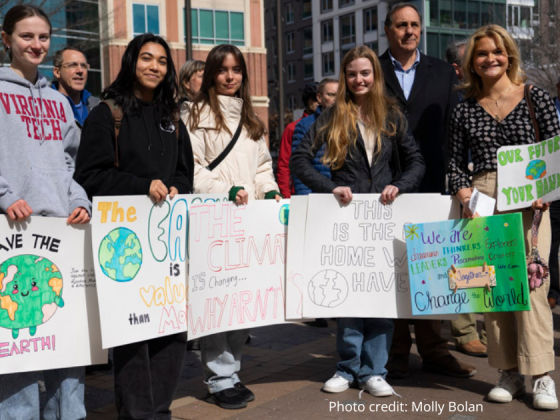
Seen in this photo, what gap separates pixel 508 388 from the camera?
4.52m

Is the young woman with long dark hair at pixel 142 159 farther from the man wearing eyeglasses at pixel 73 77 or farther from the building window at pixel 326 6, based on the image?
the building window at pixel 326 6

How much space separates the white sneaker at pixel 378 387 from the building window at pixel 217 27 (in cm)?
3900

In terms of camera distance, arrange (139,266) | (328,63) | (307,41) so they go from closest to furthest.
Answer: (139,266) < (328,63) < (307,41)

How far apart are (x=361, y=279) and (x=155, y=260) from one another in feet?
4.56

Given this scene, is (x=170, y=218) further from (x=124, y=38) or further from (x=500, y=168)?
(x=124, y=38)

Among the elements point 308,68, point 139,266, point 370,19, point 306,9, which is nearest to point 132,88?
point 139,266

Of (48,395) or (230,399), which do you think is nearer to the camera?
(48,395)

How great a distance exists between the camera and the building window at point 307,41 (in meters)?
73.2

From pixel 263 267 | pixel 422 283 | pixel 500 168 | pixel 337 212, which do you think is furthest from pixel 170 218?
pixel 500 168

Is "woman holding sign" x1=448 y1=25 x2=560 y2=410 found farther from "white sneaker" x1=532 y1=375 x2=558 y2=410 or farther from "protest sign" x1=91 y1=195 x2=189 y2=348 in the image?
"protest sign" x1=91 y1=195 x2=189 y2=348

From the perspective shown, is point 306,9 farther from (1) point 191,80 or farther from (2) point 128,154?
(2) point 128,154

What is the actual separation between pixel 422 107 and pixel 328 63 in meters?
67.1

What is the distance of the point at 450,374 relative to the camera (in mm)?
5113

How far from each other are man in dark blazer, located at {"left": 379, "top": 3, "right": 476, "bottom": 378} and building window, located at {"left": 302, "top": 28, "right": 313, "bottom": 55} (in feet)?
227
